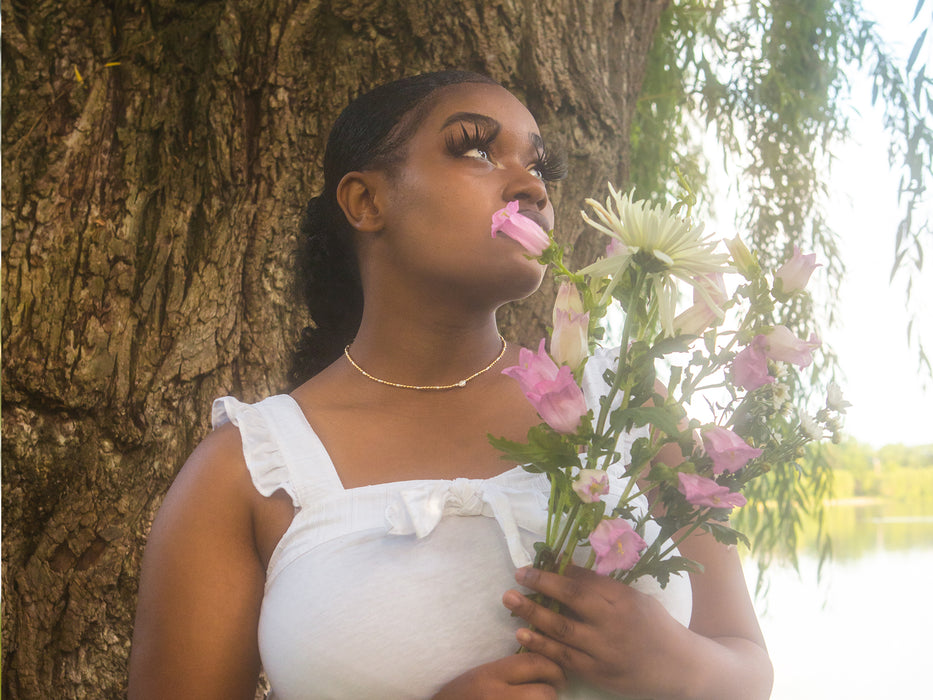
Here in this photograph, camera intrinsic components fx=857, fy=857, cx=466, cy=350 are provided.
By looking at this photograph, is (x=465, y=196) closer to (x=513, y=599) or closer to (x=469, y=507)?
(x=469, y=507)

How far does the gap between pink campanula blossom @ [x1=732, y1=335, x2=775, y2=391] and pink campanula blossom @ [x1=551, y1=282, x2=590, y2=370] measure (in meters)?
0.18

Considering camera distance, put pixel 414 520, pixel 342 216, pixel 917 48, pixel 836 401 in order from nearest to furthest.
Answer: pixel 836 401
pixel 414 520
pixel 342 216
pixel 917 48

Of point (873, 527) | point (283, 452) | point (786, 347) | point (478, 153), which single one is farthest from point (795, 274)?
point (873, 527)

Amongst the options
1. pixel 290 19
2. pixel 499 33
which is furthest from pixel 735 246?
pixel 290 19

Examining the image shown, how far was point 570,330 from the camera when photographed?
0.96m

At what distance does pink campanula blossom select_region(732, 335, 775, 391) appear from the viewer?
977 millimetres

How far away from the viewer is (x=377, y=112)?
1470mm

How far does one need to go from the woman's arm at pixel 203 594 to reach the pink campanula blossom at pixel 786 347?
74 cm

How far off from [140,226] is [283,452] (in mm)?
790

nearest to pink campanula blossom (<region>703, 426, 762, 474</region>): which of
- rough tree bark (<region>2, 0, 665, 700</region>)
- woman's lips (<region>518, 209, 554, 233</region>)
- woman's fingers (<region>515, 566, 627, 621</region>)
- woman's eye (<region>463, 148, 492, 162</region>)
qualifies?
woman's fingers (<region>515, 566, 627, 621</region>)

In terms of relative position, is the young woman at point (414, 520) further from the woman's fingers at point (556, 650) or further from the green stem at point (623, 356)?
the green stem at point (623, 356)

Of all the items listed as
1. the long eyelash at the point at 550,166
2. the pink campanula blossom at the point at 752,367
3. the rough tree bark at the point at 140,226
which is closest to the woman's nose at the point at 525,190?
the long eyelash at the point at 550,166

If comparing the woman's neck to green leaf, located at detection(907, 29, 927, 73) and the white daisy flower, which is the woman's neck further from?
green leaf, located at detection(907, 29, 927, 73)

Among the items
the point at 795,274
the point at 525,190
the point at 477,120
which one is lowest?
the point at 795,274
